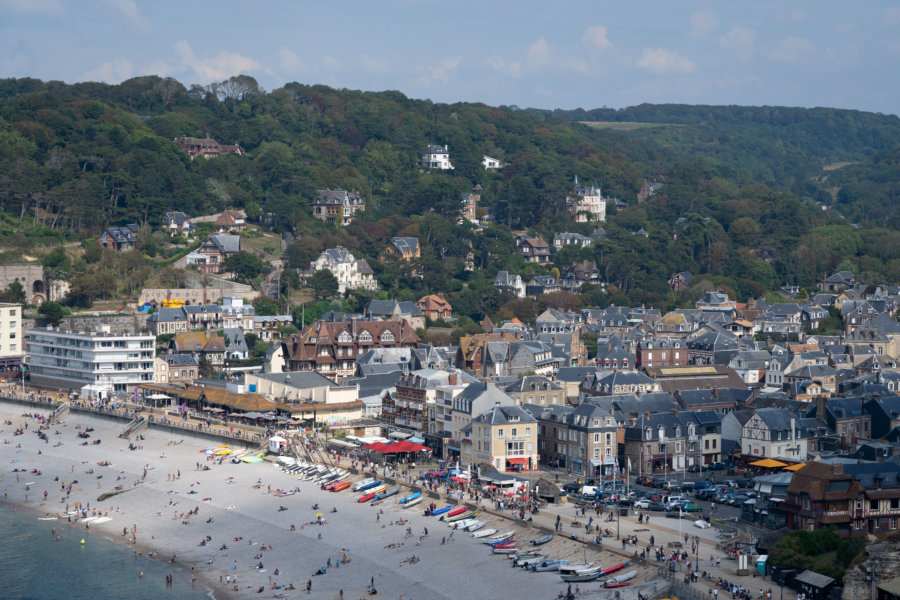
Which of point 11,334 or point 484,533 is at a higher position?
point 11,334

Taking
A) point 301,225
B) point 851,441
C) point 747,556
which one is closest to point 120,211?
point 301,225

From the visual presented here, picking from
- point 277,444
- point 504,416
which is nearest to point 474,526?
point 504,416

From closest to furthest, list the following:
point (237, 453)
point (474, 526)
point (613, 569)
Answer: point (613, 569), point (474, 526), point (237, 453)

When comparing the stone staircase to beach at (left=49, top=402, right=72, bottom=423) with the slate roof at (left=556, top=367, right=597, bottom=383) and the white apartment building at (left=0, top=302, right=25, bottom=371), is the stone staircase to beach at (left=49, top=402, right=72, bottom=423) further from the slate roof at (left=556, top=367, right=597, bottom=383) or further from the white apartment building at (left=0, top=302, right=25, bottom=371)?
the slate roof at (left=556, top=367, right=597, bottom=383)

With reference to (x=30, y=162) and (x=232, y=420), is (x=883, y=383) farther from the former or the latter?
(x=30, y=162)

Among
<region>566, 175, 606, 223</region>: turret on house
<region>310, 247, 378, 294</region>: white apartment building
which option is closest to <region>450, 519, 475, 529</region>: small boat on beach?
<region>310, 247, 378, 294</region>: white apartment building

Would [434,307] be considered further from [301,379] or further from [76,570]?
[76,570]

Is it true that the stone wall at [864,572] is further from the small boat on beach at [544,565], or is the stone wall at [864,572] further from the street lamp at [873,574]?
the small boat on beach at [544,565]
